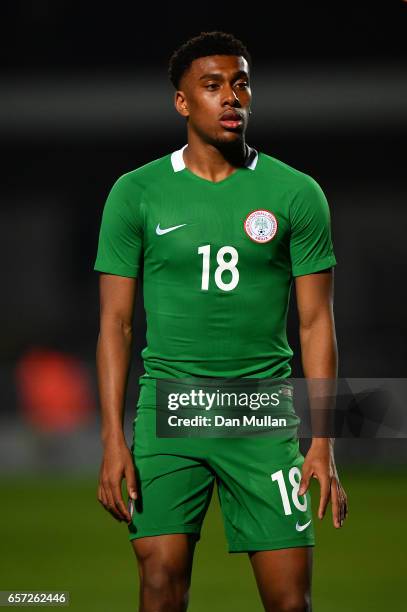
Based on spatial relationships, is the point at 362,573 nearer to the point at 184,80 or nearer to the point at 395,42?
the point at 184,80

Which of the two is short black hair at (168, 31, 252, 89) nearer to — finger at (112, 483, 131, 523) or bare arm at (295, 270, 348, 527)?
bare arm at (295, 270, 348, 527)

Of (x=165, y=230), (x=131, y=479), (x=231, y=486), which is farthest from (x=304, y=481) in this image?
(x=165, y=230)

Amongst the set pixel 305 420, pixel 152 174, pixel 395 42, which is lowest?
pixel 305 420

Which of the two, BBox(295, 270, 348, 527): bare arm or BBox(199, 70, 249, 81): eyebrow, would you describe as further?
BBox(199, 70, 249, 81): eyebrow

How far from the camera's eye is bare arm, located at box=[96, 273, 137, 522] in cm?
389

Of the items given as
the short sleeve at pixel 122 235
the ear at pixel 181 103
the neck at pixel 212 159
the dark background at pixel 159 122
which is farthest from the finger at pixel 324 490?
the dark background at pixel 159 122

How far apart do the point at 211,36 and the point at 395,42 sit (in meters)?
15.8

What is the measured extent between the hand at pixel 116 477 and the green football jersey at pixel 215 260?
0.19 meters

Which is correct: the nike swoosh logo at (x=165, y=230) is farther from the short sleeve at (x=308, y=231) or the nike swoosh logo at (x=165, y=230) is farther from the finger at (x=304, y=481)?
the finger at (x=304, y=481)

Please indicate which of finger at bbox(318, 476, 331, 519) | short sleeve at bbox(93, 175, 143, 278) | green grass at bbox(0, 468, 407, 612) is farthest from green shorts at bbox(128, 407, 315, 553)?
green grass at bbox(0, 468, 407, 612)

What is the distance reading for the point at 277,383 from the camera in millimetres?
4020

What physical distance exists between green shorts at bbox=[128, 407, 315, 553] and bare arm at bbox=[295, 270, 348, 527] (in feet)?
0.28

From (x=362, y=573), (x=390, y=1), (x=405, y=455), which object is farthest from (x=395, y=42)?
(x=362, y=573)

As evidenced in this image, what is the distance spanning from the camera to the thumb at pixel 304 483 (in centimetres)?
388
